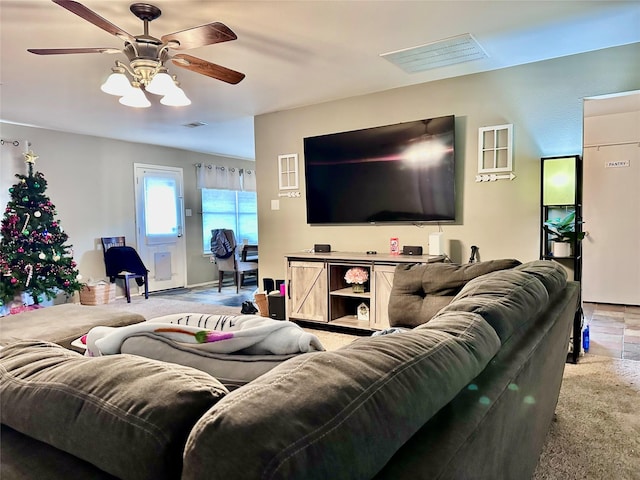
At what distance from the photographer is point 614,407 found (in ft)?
8.00

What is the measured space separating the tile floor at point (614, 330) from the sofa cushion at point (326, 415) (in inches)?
134

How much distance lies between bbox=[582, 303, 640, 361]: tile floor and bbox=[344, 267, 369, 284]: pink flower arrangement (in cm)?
188

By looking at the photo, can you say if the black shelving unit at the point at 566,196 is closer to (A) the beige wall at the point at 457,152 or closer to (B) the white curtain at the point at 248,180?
(A) the beige wall at the point at 457,152

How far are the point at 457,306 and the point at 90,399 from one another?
853mm

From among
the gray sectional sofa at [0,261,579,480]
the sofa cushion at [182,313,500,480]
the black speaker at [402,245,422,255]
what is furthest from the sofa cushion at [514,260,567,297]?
the black speaker at [402,245,422,255]

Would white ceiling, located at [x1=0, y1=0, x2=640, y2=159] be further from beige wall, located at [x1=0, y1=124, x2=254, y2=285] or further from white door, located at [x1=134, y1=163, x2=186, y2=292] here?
white door, located at [x1=134, y1=163, x2=186, y2=292]

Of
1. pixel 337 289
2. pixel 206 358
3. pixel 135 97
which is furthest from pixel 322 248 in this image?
pixel 206 358

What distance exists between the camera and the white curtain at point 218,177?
298 inches

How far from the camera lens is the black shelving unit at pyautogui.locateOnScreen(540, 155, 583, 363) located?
10.5 ft

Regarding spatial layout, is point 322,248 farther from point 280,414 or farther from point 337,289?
point 280,414

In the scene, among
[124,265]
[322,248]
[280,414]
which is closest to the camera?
[280,414]

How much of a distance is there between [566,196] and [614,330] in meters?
1.70

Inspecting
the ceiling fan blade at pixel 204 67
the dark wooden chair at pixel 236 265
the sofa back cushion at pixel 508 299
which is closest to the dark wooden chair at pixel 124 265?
the dark wooden chair at pixel 236 265

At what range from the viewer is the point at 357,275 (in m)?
3.92
